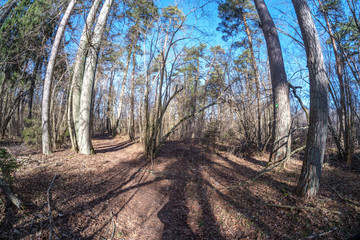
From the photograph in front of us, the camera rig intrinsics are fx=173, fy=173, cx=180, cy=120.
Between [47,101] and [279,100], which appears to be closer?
[279,100]

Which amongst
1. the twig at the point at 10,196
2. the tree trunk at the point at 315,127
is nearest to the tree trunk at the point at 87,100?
the twig at the point at 10,196

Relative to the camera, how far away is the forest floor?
275 centimetres

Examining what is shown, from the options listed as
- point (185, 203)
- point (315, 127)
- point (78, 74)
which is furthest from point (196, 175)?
point (78, 74)

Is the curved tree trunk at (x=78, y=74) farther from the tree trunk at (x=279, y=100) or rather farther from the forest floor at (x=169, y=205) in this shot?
the tree trunk at (x=279, y=100)

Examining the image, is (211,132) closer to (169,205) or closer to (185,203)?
(185,203)

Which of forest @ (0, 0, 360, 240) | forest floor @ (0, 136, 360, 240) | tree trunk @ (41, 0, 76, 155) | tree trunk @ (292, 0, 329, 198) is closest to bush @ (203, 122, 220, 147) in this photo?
forest @ (0, 0, 360, 240)

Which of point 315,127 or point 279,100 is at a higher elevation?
point 279,100

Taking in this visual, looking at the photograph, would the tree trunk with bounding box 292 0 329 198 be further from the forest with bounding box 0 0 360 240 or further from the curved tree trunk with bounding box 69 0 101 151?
the curved tree trunk with bounding box 69 0 101 151

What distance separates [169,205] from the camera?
13.3ft

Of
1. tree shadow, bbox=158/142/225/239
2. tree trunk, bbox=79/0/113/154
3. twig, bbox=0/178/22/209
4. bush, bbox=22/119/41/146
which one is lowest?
tree shadow, bbox=158/142/225/239

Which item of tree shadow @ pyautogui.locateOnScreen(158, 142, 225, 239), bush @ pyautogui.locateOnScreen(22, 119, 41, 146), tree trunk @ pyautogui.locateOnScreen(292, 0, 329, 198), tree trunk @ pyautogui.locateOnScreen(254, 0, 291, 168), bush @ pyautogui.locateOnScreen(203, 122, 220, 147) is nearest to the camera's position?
tree shadow @ pyautogui.locateOnScreen(158, 142, 225, 239)

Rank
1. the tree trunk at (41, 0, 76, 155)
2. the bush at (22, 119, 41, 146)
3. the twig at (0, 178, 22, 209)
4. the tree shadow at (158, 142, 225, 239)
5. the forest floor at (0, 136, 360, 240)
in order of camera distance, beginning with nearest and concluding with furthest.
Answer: the twig at (0, 178, 22, 209), the forest floor at (0, 136, 360, 240), the tree shadow at (158, 142, 225, 239), the tree trunk at (41, 0, 76, 155), the bush at (22, 119, 41, 146)

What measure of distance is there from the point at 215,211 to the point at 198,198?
60cm

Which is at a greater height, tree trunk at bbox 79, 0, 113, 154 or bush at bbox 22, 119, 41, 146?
tree trunk at bbox 79, 0, 113, 154
